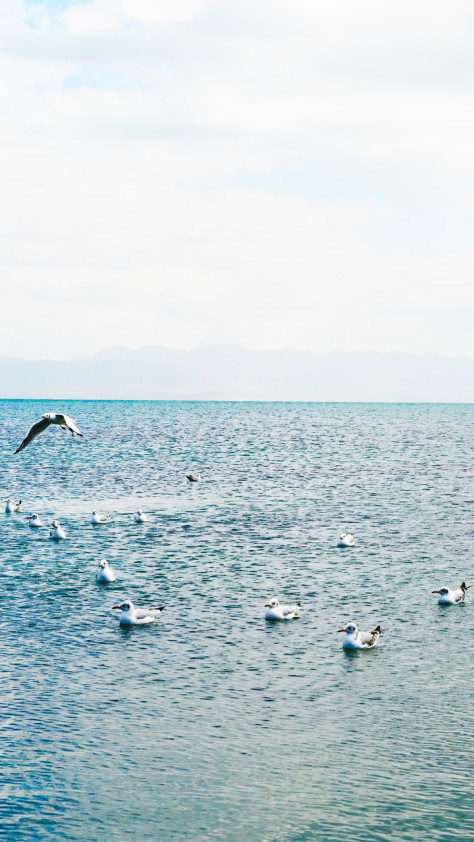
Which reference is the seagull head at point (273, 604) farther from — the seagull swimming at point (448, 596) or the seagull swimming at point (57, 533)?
the seagull swimming at point (57, 533)

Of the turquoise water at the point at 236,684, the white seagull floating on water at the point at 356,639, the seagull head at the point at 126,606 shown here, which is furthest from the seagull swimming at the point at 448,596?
the seagull head at the point at 126,606

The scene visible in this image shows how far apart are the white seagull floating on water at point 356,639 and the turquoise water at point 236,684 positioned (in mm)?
421

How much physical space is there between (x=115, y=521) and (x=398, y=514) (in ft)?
53.9

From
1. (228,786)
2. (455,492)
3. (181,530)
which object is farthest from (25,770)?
(455,492)

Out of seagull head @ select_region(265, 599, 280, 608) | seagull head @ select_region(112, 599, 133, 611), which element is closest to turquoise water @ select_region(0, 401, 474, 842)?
seagull head @ select_region(112, 599, 133, 611)

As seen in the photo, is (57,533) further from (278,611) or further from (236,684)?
(236,684)

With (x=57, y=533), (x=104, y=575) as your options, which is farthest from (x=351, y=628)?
(x=57, y=533)

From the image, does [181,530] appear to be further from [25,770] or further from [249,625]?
[25,770]

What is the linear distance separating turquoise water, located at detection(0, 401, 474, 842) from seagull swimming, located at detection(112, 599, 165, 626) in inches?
13.0

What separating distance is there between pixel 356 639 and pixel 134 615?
7084mm

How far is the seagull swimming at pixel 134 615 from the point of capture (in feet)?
94.1

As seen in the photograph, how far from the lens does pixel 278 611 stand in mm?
29250

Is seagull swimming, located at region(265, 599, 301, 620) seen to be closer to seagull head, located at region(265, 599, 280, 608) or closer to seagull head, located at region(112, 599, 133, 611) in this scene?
seagull head, located at region(265, 599, 280, 608)

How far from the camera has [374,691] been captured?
2328 cm
